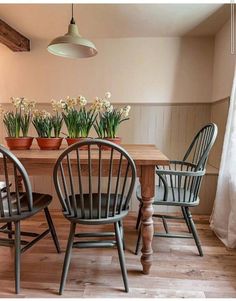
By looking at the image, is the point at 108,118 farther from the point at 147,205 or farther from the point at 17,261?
the point at 17,261


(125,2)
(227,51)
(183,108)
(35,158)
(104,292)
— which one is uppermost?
(125,2)

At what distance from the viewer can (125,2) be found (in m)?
2.25

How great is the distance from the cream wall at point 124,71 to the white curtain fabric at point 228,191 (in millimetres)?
1144

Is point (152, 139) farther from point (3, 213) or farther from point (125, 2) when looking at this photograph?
point (3, 213)

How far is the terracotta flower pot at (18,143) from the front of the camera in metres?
2.04

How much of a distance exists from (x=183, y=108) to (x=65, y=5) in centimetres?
181

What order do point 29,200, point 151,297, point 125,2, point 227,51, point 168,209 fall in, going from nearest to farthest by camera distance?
point 151,297 < point 29,200 < point 125,2 < point 227,51 < point 168,209

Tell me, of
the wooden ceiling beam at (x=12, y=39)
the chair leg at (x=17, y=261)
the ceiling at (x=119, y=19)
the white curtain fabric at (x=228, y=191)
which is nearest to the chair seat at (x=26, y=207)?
the chair leg at (x=17, y=261)

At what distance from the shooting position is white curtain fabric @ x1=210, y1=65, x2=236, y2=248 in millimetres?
1999

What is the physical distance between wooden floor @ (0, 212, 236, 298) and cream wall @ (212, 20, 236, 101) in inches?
62.0

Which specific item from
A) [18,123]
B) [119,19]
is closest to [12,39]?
[119,19]

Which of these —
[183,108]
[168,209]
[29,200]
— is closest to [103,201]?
[29,200]

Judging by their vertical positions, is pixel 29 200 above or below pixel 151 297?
above

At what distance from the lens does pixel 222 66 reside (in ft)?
9.14
